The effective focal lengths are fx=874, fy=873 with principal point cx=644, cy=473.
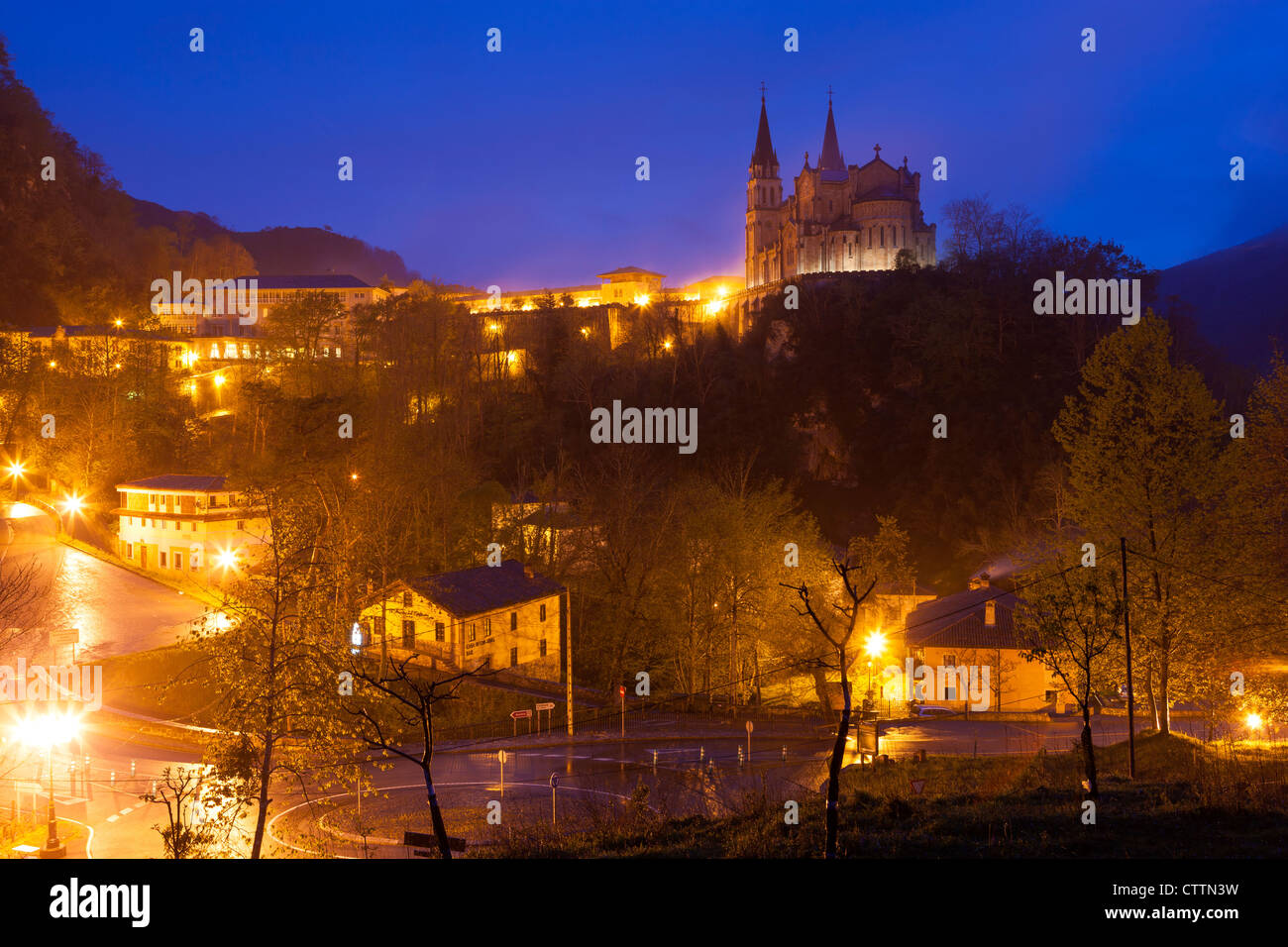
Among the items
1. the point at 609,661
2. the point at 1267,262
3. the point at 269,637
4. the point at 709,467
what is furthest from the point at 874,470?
the point at 1267,262

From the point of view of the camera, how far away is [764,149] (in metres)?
98.8

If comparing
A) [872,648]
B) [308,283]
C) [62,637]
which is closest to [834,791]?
[872,648]

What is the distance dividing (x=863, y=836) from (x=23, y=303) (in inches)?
3259

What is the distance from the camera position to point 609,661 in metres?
35.8

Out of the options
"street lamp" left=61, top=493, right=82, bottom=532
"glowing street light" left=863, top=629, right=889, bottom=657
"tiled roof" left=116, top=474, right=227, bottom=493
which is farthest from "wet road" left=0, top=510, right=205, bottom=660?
"glowing street light" left=863, top=629, right=889, bottom=657

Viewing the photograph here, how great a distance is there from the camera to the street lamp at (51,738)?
13.7 m

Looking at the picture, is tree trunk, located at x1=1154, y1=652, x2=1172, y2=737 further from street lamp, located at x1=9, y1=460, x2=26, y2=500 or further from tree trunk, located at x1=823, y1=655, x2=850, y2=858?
street lamp, located at x1=9, y1=460, x2=26, y2=500

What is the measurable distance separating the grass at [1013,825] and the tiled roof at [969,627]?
1816cm

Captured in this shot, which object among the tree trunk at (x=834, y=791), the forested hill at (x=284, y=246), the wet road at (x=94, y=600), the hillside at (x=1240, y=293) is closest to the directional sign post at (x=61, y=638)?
the wet road at (x=94, y=600)

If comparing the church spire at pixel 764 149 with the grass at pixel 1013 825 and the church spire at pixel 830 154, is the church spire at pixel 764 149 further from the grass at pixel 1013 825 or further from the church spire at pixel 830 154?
the grass at pixel 1013 825

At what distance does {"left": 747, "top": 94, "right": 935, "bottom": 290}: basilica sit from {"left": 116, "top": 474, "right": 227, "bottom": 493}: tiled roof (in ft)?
174

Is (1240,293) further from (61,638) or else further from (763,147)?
(61,638)

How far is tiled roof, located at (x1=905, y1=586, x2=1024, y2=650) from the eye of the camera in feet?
108
